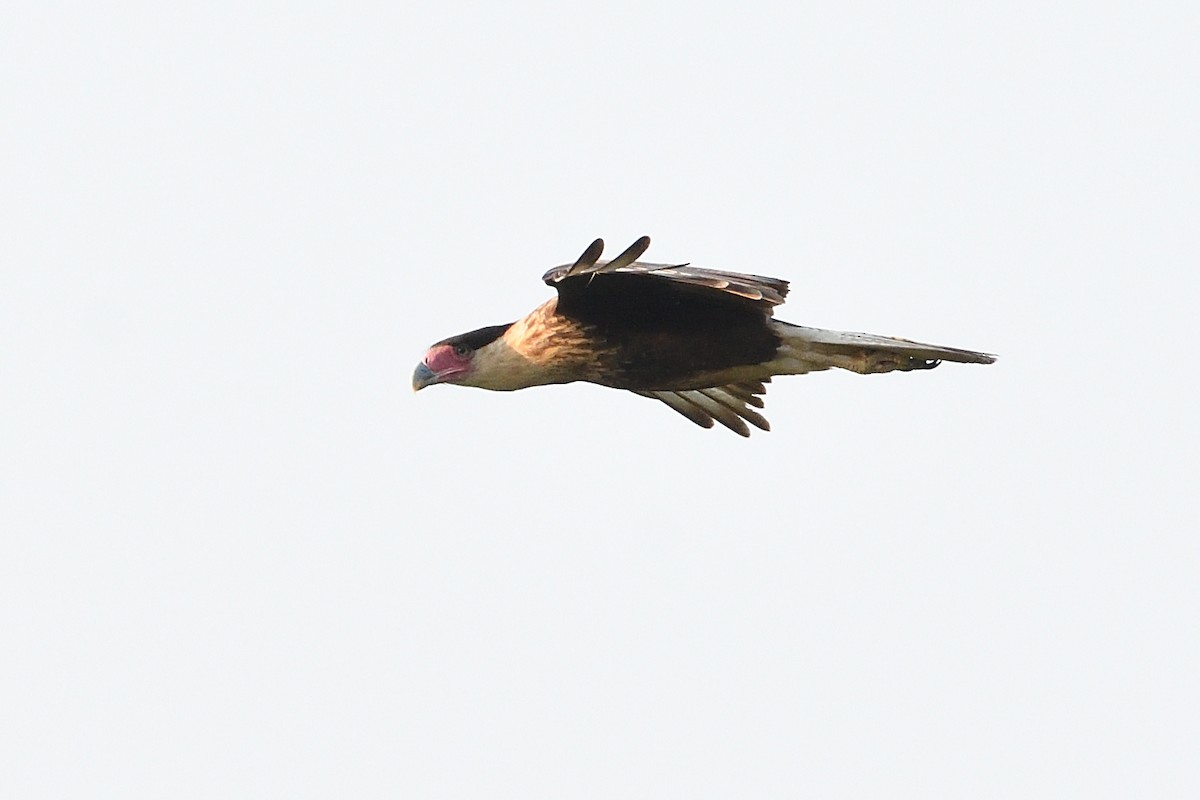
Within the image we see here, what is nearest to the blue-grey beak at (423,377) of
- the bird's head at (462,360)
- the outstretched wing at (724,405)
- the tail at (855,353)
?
the bird's head at (462,360)

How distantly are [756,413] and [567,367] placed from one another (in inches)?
66.9

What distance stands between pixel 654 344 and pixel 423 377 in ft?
4.11

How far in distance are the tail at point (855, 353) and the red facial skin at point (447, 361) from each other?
5.26ft

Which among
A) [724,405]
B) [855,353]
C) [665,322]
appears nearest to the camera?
[665,322]

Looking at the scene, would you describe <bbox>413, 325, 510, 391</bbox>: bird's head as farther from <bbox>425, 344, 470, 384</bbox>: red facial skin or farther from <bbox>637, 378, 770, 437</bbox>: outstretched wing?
<bbox>637, 378, 770, 437</bbox>: outstretched wing

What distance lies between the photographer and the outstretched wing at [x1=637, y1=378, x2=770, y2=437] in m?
11.9

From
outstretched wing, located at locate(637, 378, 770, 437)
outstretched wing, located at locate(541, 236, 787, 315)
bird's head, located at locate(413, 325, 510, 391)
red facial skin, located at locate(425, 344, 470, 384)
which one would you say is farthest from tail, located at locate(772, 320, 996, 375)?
red facial skin, located at locate(425, 344, 470, 384)

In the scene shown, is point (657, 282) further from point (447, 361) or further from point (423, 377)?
point (423, 377)

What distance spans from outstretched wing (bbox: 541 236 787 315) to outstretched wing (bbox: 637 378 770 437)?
4.56 feet

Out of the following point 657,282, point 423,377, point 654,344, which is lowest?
point 423,377

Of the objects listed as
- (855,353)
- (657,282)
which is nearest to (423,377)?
(657,282)

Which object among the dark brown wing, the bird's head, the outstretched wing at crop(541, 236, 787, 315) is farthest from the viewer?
the bird's head

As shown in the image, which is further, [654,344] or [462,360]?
[462,360]

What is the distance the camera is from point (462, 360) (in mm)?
10836
